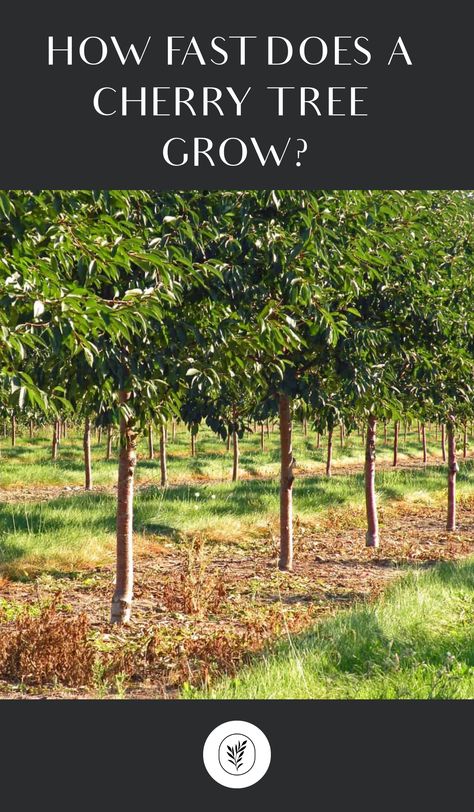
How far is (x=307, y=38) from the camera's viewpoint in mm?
4078

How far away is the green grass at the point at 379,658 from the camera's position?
18.3 feet

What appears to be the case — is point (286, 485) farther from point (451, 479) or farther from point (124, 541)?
point (451, 479)

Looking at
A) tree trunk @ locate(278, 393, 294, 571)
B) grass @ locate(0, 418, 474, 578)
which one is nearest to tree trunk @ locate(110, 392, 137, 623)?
grass @ locate(0, 418, 474, 578)

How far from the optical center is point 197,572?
11.8m

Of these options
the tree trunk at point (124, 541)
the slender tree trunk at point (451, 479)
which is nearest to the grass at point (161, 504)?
the slender tree trunk at point (451, 479)

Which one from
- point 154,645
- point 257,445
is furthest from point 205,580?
point 257,445

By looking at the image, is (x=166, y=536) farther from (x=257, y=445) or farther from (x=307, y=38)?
(x=257, y=445)
